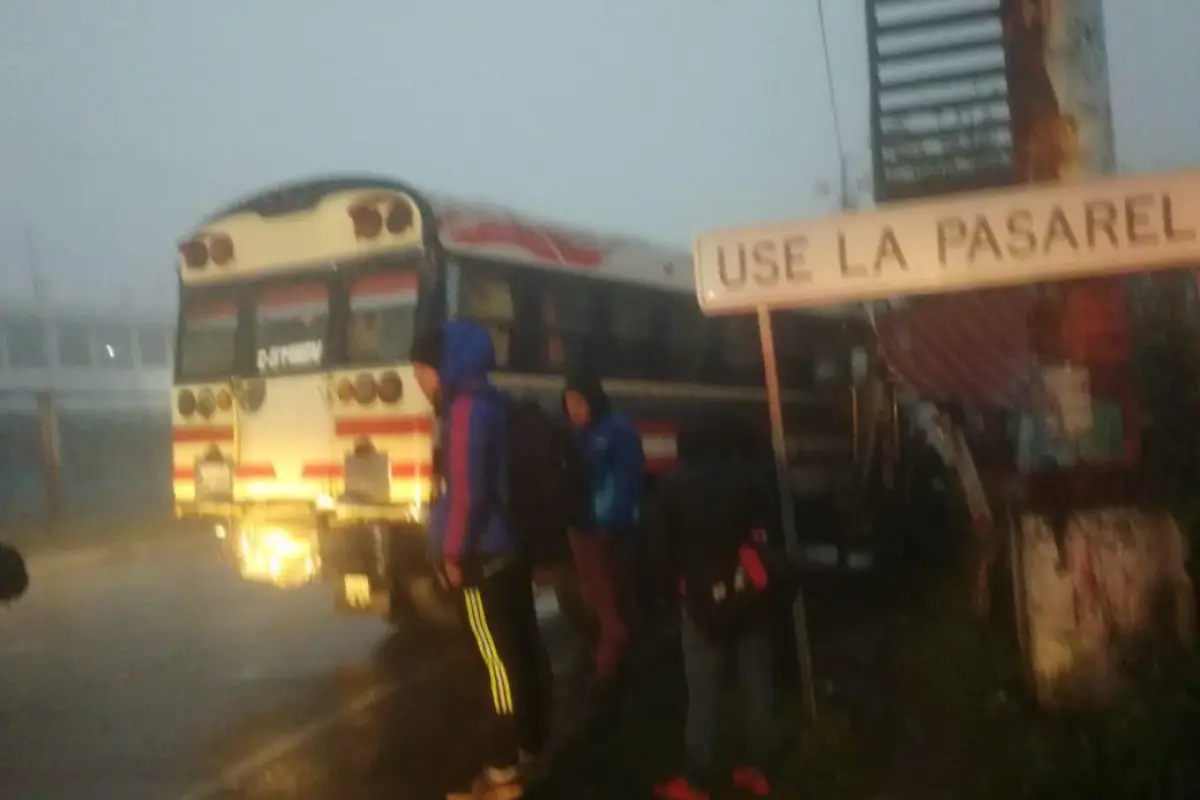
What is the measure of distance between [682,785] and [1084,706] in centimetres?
186

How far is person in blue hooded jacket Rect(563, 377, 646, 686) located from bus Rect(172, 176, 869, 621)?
788 millimetres

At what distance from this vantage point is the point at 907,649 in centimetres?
734

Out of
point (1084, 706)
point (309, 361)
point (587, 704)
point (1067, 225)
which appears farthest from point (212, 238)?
point (1084, 706)

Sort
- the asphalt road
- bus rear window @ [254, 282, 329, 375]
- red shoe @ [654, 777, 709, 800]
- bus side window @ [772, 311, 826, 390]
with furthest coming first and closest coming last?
bus side window @ [772, 311, 826, 390], bus rear window @ [254, 282, 329, 375], the asphalt road, red shoe @ [654, 777, 709, 800]

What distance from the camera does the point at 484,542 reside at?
16.6 ft

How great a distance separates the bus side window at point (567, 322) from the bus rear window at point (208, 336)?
83.0 inches

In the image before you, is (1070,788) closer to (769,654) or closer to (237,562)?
(769,654)

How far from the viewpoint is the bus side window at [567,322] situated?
8234 millimetres

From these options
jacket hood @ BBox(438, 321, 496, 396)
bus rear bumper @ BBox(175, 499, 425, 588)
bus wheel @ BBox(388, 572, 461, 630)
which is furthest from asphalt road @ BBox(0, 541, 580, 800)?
jacket hood @ BBox(438, 321, 496, 396)

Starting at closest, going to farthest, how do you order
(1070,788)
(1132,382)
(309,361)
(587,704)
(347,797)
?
1. (1070,788)
2. (347,797)
3. (1132,382)
4. (587,704)
5. (309,361)

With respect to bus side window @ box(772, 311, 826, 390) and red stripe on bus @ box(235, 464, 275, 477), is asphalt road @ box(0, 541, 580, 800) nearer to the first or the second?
red stripe on bus @ box(235, 464, 275, 477)

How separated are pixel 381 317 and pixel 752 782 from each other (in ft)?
12.3

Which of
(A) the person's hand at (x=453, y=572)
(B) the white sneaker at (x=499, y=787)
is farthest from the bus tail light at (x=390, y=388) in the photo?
(B) the white sneaker at (x=499, y=787)

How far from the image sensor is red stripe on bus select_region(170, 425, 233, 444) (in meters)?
8.16
